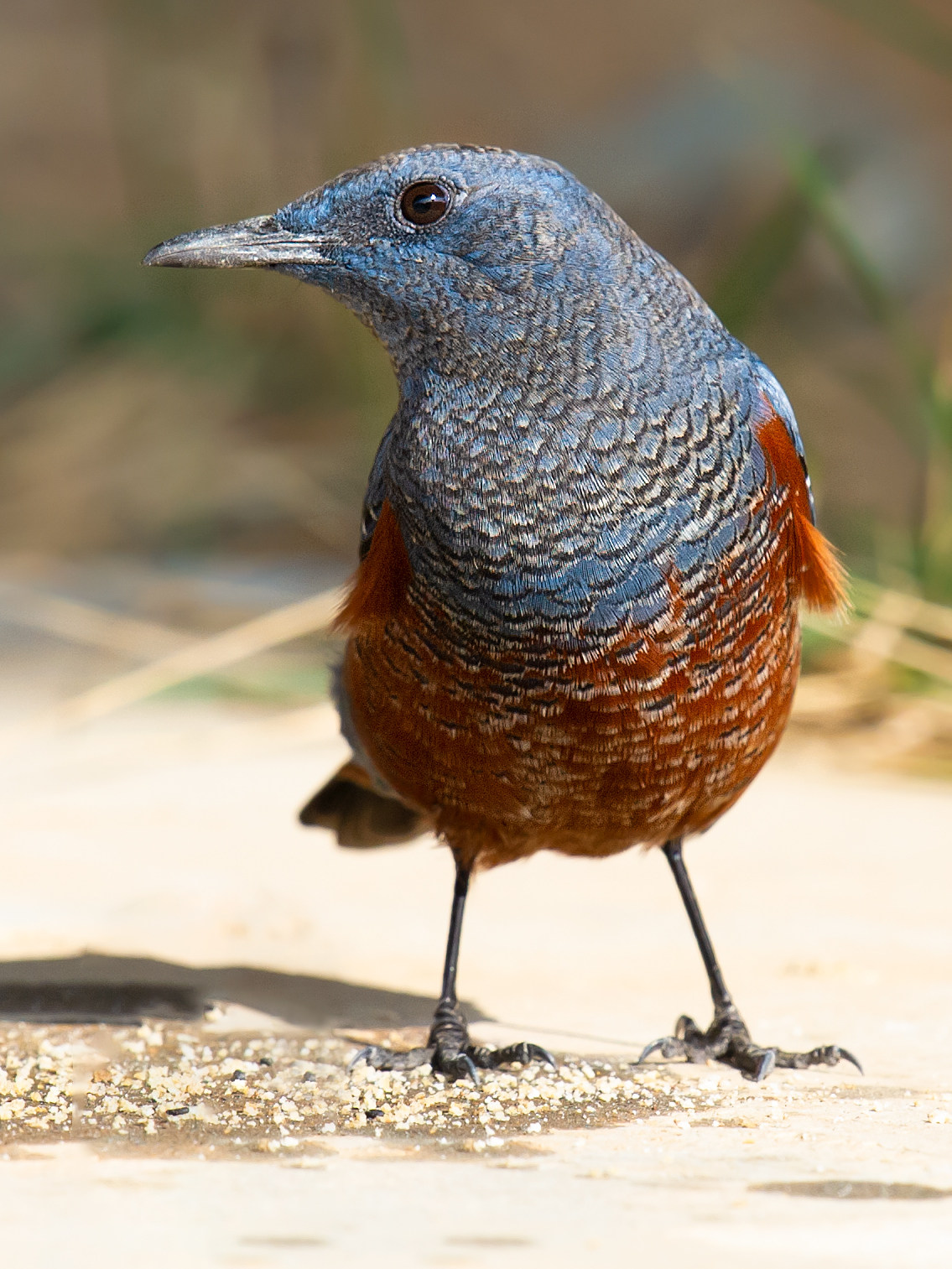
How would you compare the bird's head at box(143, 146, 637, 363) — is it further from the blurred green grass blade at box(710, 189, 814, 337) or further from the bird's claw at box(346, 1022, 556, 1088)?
the blurred green grass blade at box(710, 189, 814, 337)

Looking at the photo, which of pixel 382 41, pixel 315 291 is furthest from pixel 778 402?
pixel 315 291

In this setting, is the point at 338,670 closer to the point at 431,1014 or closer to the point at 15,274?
the point at 431,1014

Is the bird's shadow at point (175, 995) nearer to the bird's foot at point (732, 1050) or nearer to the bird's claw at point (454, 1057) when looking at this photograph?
the bird's claw at point (454, 1057)

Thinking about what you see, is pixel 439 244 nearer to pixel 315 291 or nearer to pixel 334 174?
pixel 334 174

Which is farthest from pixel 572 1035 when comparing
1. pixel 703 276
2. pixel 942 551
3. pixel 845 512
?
pixel 703 276

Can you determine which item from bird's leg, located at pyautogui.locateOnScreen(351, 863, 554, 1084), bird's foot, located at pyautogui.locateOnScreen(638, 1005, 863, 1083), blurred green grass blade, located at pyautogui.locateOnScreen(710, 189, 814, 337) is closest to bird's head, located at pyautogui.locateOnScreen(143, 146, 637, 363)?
bird's leg, located at pyautogui.locateOnScreen(351, 863, 554, 1084)

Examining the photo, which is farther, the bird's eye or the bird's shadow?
the bird's shadow
